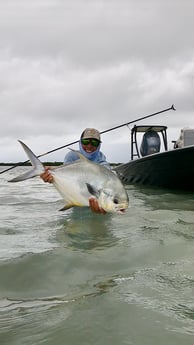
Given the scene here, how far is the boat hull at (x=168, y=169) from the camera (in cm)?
927

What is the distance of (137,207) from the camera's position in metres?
7.59

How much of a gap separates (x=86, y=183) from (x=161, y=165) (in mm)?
5773

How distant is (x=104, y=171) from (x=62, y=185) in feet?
2.09

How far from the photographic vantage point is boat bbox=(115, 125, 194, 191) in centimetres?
936

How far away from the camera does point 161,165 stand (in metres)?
10.1

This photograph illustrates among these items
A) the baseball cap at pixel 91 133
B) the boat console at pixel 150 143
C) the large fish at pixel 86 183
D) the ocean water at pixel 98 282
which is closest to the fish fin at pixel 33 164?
the large fish at pixel 86 183

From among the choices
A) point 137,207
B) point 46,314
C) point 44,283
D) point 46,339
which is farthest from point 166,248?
point 137,207

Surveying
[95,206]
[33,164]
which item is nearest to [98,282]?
[95,206]

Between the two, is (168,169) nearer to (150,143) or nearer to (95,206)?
(150,143)

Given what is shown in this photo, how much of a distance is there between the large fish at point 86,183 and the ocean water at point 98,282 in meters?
0.41

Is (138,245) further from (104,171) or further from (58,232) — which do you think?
(58,232)

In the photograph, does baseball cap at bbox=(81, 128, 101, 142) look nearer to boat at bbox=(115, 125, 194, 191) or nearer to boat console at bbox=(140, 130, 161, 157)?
boat at bbox=(115, 125, 194, 191)

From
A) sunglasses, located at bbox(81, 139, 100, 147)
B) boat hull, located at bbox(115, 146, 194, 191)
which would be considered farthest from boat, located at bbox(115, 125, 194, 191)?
sunglasses, located at bbox(81, 139, 100, 147)

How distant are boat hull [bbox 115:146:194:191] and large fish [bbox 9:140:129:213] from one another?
4581mm
